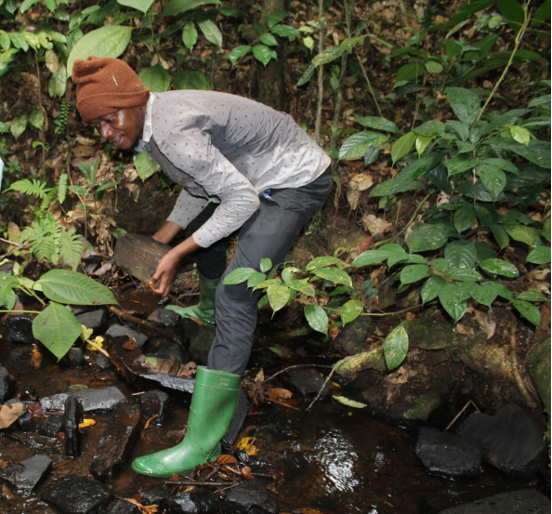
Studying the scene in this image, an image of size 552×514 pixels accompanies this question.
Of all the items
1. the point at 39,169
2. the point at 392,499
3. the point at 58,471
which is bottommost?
the point at 392,499

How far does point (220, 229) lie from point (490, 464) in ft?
6.11

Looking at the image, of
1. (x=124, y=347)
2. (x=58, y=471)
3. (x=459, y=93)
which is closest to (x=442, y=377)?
(x=459, y=93)

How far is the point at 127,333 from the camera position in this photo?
316 cm

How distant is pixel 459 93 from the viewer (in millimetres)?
2545

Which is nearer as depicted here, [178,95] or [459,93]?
[178,95]

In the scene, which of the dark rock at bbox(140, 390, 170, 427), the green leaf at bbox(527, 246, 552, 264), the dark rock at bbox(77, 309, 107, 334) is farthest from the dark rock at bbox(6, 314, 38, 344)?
the green leaf at bbox(527, 246, 552, 264)

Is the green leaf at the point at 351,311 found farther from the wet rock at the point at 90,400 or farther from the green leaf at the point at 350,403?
the wet rock at the point at 90,400

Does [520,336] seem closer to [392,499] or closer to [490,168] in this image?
[490,168]

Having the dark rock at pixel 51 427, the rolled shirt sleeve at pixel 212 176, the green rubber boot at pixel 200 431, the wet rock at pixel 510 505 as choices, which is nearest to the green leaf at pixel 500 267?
the wet rock at pixel 510 505

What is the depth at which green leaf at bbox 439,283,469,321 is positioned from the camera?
2260mm

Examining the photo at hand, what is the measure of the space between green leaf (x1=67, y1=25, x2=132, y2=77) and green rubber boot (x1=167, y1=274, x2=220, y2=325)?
1578 millimetres

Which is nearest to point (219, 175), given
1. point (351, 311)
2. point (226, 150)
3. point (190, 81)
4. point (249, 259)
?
point (226, 150)

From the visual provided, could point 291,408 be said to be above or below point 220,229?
below

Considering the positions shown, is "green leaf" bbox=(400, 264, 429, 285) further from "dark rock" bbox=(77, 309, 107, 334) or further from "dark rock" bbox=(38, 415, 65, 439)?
"dark rock" bbox=(77, 309, 107, 334)
